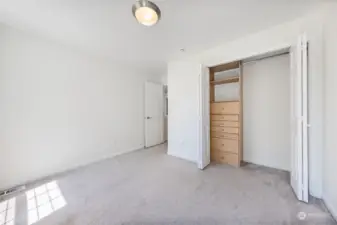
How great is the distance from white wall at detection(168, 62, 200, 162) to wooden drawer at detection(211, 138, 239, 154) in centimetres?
40

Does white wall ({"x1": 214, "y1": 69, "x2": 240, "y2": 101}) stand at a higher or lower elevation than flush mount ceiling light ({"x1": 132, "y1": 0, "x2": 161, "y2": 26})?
lower

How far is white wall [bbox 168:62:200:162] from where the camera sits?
3.68 m

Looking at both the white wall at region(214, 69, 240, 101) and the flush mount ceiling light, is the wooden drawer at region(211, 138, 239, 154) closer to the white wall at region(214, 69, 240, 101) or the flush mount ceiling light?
the white wall at region(214, 69, 240, 101)

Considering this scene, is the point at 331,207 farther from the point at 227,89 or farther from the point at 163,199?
the point at 227,89

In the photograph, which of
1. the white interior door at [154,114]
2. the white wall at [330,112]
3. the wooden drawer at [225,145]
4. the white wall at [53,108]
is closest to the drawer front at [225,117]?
the wooden drawer at [225,145]

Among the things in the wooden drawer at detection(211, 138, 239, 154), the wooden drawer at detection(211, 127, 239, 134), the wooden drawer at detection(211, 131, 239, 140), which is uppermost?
the wooden drawer at detection(211, 127, 239, 134)

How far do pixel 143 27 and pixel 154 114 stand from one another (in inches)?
119

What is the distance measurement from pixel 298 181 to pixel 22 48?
167 inches

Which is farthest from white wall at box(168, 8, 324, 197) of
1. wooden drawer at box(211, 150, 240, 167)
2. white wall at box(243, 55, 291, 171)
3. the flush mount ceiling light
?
the flush mount ceiling light

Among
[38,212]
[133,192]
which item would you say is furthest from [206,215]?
[38,212]

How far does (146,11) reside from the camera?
152cm

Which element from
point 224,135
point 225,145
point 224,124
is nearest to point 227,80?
point 224,124

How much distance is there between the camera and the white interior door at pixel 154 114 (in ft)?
16.0

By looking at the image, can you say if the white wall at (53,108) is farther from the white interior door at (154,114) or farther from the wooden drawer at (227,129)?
the wooden drawer at (227,129)
